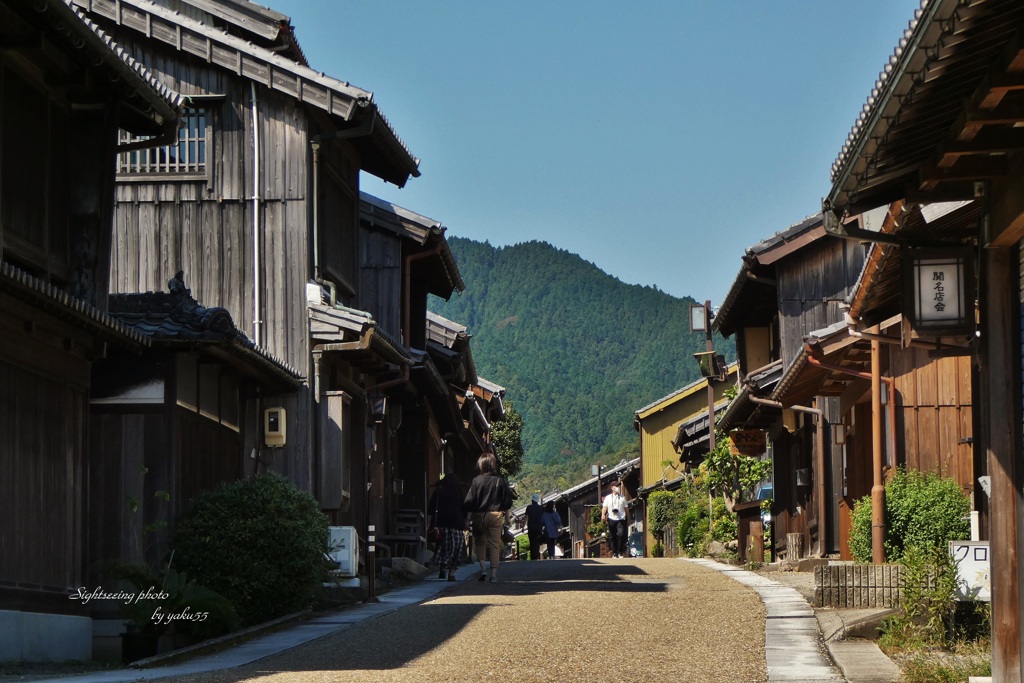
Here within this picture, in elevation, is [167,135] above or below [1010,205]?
above

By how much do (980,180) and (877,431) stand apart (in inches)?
359

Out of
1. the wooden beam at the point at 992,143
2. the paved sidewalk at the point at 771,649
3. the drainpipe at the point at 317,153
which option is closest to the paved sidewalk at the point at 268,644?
the paved sidewalk at the point at 771,649

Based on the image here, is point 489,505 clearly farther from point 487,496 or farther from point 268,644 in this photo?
point 268,644

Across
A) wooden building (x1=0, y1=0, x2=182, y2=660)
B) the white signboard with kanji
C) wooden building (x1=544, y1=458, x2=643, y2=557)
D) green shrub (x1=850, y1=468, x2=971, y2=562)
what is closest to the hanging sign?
the white signboard with kanji

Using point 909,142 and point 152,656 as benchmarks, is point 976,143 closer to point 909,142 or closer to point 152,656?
point 909,142

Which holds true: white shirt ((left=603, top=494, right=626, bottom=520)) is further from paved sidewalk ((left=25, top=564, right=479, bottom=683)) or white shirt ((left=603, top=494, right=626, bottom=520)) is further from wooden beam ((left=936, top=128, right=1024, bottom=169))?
wooden beam ((left=936, top=128, right=1024, bottom=169))

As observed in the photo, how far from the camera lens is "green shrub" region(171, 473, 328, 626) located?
14.7 meters

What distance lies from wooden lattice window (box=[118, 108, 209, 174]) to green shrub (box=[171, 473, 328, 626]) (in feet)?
23.7

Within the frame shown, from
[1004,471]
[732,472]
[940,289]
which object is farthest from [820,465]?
[1004,471]

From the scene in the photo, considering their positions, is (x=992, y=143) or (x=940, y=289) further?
(x=940, y=289)

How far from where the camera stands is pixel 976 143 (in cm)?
887

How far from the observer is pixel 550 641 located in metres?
12.5

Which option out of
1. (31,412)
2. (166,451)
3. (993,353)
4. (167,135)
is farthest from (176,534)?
(993,353)

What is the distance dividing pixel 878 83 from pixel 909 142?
84 centimetres
